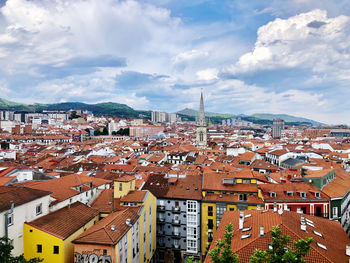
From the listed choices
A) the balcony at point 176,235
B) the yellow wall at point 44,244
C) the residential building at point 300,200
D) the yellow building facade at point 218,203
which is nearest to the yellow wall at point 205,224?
the yellow building facade at point 218,203

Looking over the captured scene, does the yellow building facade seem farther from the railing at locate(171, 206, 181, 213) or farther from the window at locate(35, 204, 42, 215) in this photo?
the window at locate(35, 204, 42, 215)

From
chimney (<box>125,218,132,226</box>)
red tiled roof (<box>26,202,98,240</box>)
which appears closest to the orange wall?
red tiled roof (<box>26,202,98,240</box>)

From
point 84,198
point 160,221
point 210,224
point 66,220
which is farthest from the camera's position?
point 160,221

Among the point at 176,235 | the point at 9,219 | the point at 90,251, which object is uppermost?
the point at 9,219

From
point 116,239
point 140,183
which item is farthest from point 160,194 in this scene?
point 116,239

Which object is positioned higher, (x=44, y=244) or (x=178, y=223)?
(x=44, y=244)

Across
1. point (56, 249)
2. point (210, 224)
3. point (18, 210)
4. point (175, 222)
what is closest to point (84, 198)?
point (56, 249)

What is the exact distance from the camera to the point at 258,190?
3928 cm

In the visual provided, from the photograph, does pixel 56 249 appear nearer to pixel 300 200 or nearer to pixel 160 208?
pixel 160 208

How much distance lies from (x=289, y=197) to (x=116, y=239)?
25.3 metres

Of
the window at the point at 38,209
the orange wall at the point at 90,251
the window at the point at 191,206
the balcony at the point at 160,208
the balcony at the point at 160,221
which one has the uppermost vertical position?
the window at the point at 38,209

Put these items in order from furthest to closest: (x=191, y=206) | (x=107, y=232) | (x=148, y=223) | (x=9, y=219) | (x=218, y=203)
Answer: (x=191, y=206), (x=218, y=203), (x=148, y=223), (x=107, y=232), (x=9, y=219)

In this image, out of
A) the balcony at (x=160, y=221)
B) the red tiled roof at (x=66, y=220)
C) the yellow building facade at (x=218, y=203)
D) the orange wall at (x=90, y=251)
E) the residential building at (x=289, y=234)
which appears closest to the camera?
the residential building at (x=289, y=234)

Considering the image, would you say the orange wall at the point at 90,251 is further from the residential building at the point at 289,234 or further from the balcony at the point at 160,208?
the balcony at the point at 160,208
